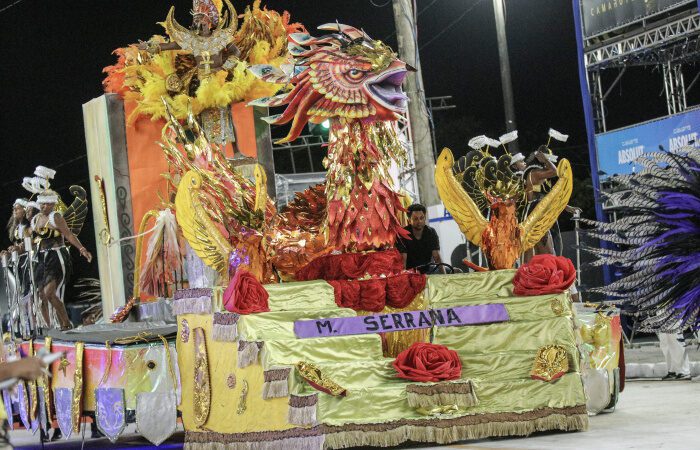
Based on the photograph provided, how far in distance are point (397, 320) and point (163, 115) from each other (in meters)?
3.58

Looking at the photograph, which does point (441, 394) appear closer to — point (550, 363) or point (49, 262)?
point (550, 363)

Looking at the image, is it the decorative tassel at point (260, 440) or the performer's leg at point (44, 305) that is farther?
the performer's leg at point (44, 305)

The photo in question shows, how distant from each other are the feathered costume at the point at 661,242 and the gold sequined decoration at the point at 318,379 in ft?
6.20

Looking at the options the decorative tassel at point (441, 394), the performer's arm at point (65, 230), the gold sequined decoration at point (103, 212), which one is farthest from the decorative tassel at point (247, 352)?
the performer's arm at point (65, 230)

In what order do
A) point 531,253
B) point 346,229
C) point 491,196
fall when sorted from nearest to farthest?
point 346,229
point 491,196
point 531,253

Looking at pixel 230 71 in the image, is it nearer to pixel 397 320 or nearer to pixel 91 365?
pixel 91 365

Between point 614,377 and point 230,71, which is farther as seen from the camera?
point 230,71

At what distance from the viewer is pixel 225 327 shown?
6.55 metres

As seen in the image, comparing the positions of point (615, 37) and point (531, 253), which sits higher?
point (615, 37)

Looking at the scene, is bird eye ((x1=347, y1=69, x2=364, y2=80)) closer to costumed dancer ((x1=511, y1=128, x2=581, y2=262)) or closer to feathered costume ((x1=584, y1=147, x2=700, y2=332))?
costumed dancer ((x1=511, y1=128, x2=581, y2=262))

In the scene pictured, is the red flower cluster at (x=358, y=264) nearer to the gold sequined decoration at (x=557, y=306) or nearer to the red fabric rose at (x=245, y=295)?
the red fabric rose at (x=245, y=295)

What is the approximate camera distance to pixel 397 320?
6.64m

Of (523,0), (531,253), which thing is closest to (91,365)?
(531,253)

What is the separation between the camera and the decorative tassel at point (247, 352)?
6.26 metres
